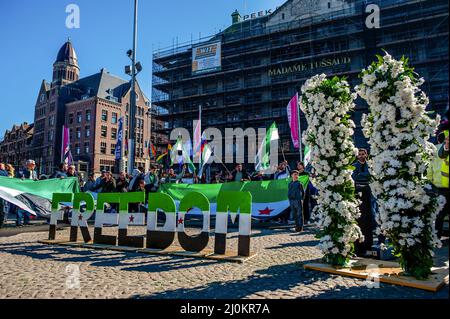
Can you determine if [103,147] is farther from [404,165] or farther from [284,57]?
[404,165]

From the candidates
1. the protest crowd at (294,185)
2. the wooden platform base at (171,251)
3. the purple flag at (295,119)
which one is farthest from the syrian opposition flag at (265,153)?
the wooden platform base at (171,251)

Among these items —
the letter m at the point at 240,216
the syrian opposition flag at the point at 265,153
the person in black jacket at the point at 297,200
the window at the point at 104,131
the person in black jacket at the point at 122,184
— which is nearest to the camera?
the letter m at the point at 240,216

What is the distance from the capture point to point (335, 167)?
5137 millimetres

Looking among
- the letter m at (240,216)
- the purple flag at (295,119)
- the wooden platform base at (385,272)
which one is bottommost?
the wooden platform base at (385,272)

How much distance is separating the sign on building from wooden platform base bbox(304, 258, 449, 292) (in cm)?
4086

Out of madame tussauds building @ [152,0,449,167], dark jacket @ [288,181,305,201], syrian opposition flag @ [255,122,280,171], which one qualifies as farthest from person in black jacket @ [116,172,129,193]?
madame tussauds building @ [152,0,449,167]

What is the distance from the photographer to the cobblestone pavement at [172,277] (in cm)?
391

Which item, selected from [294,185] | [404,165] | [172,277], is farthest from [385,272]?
[294,185]

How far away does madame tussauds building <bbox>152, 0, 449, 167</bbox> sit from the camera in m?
32.7

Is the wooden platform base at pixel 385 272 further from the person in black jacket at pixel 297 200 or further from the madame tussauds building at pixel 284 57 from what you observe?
the madame tussauds building at pixel 284 57

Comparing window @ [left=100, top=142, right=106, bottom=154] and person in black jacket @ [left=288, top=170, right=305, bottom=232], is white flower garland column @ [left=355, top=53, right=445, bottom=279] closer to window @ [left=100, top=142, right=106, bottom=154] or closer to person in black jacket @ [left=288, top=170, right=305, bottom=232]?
person in black jacket @ [left=288, top=170, right=305, bottom=232]

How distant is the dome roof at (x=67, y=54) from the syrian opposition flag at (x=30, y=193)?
72093 millimetres

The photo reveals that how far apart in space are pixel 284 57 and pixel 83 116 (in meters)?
43.7

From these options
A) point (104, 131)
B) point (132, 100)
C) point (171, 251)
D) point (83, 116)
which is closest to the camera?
point (171, 251)
